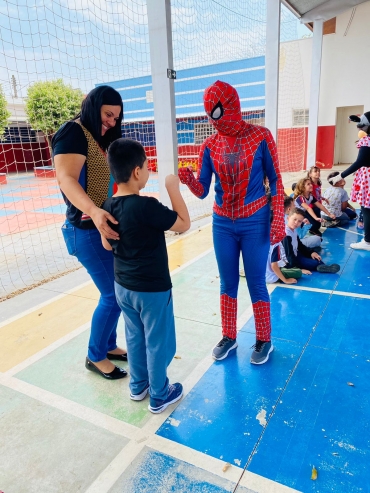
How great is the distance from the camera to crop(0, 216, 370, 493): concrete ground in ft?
5.01

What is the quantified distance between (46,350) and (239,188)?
1723mm

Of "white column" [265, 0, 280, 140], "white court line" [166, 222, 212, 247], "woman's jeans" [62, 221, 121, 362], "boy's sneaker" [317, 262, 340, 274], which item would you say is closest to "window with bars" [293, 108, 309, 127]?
"white column" [265, 0, 280, 140]

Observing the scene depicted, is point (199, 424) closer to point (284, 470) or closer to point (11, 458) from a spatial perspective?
point (284, 470)

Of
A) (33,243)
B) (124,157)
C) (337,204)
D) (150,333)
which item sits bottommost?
(33,243)

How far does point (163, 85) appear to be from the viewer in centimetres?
479

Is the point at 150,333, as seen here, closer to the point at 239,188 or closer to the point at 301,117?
the point at 239,188

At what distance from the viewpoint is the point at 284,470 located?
1.53 m

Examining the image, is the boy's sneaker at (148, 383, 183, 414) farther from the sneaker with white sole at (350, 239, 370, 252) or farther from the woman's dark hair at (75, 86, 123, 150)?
the sneaker with white sole at (350, 239, 370, 252)

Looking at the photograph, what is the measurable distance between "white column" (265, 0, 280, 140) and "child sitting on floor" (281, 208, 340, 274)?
13.4ft

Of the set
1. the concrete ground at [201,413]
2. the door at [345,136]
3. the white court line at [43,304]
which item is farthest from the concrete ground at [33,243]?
the door at [345,136]

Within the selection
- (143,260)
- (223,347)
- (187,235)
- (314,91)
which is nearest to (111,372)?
(223,347)

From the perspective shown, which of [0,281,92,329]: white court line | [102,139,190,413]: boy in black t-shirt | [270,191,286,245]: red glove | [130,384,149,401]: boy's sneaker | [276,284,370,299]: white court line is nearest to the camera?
[102,139,190,413]: boy in black t-shirt

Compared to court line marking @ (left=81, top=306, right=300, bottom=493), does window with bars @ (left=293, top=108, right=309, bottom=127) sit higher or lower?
higher

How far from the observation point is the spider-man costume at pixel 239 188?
2041 millimetres
